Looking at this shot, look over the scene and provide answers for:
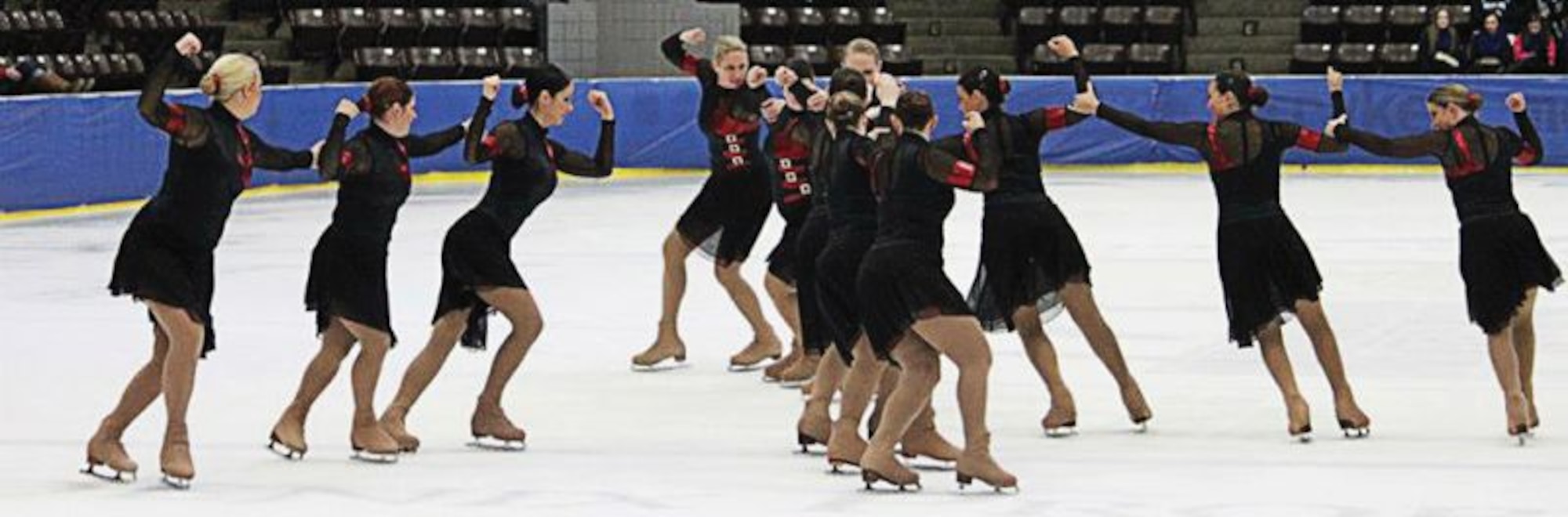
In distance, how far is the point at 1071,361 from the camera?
41.4 ft

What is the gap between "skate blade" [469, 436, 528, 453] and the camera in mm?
10039

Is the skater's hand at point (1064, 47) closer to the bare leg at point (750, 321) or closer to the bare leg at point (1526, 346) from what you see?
the bare leg at point (1526, 346)

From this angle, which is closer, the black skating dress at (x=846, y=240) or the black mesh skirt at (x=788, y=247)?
the black skating dress at (x=846, y=240)

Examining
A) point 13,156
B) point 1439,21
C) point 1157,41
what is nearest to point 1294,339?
point 13,156

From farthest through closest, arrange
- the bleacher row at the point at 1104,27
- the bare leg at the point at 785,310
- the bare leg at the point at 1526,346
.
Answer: the bleacher row at the point at 1104,27
the bare leg at the point at 785,310
the bare leg at the point at 1526,346

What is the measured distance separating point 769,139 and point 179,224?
308 cm

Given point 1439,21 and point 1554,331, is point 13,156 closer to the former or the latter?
point 1554,331

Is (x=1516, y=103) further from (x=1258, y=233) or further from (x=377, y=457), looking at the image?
(x=377, y=457)

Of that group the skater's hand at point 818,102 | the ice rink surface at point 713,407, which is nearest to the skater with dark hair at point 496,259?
the ice rink surface at point 713,407

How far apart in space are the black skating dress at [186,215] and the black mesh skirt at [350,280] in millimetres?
466

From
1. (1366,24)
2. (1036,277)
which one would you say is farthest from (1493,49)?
(1036,277)

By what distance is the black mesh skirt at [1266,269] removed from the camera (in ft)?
33.2

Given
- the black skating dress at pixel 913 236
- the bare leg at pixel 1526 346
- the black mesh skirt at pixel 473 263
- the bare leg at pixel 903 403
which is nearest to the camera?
the black skating dress at pixel 913 236

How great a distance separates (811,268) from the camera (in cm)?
1022
